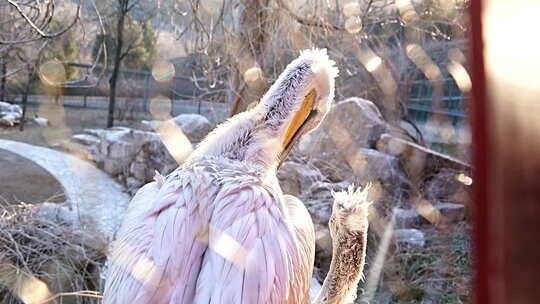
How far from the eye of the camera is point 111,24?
904cm

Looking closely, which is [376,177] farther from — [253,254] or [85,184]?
[253,254]

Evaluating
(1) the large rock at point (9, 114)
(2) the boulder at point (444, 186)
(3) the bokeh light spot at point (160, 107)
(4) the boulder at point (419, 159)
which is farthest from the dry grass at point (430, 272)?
(1) the large rock at point (9, 114)

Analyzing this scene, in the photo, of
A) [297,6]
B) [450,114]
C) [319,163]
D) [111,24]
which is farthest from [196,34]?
[111,24]

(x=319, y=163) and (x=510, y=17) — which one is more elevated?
(x=510, y=17)

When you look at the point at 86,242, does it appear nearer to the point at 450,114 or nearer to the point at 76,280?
the point at 76,280

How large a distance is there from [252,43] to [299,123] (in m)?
2.27

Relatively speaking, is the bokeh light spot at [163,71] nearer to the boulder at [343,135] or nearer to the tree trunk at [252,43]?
the boulder at [343,135]

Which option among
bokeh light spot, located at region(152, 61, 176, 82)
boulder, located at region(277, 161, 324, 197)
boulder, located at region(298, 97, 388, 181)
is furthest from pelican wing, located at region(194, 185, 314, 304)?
bokeh light spot, located at region(152, 61, 176, 82)

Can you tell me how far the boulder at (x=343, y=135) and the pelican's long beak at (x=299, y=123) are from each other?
3.19 meters

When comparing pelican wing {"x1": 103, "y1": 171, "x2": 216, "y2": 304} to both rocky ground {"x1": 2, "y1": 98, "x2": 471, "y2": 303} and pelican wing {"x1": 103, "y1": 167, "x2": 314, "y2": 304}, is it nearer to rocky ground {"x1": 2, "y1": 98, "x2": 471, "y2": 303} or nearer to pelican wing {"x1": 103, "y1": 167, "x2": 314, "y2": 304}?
pelican wing {"x1": 103, "y1": 167, "x2": 314, "y2": 304}

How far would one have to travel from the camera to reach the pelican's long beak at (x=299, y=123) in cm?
304

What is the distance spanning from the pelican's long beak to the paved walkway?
2.90 metres

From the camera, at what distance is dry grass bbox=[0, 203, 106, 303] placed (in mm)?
4430

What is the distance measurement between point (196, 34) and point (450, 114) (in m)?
3.56
